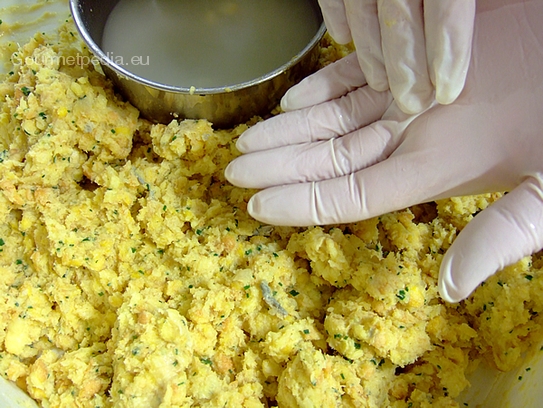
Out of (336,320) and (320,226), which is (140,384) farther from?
(320,226)

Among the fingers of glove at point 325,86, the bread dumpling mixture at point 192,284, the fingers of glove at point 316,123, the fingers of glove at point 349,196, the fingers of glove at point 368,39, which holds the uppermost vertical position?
the fingers of glove at point 368,39

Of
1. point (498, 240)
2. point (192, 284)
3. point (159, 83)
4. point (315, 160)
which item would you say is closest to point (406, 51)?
point (315, 160)

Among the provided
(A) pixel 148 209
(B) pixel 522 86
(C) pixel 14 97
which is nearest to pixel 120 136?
(A) pixel 148 209


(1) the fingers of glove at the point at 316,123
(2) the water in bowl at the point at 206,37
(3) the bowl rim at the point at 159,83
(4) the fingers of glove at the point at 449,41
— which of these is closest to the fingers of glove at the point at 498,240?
(4) the fingers of glove at the point at 449,41

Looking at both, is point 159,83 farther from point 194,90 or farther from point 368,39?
point 368,39

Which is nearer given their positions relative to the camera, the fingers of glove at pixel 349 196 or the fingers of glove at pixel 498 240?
the fingers of glove at pixel 498 240

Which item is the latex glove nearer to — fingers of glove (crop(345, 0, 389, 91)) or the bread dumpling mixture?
fingers of glove (crop(345, 0, 389, 91))

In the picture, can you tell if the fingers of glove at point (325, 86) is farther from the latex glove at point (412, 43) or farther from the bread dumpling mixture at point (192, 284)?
the bread dumpling mixture at point (192, 284)
